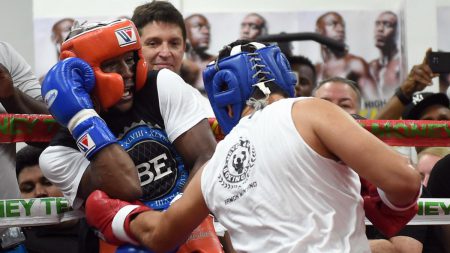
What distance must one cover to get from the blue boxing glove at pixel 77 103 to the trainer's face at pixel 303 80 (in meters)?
1.71

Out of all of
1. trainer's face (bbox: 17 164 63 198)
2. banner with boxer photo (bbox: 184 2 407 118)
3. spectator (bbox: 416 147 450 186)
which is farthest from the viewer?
banner with boxer photo (bbox: 184 2 407 118)

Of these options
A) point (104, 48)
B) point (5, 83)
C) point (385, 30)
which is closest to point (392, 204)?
point (104, 48)

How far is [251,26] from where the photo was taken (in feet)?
18.1

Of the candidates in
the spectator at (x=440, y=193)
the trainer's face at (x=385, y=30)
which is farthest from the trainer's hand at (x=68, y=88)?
the trainer's face at (x=385, y=30)

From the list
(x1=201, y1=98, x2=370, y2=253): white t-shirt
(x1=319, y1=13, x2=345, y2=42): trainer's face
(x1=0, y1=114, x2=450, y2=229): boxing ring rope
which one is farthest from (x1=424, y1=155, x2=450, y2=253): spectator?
(x1=319, y1=13, x2=345, y2=42): trainer's face

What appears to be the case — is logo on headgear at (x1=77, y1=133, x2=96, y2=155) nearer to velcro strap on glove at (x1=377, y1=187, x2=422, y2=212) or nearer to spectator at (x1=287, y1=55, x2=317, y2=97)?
velcro strap on glove at (x1=377, y1=187, x2=422, y2=212)

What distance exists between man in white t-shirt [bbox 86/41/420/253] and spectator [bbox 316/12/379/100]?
12.0 feet

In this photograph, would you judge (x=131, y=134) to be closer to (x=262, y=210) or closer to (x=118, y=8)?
(x=262, y=210)

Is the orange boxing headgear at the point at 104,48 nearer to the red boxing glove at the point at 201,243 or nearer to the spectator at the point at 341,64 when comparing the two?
the red boxing glove at the point at 201,243

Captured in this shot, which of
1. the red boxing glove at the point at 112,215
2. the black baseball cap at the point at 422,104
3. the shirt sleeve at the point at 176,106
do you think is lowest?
the black baseball cap at the point at 422,104

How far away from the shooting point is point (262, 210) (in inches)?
66.1

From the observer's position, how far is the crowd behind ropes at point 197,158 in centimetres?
163

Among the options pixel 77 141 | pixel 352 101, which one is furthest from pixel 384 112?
pixel 77 141

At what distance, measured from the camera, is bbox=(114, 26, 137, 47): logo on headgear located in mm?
2188
